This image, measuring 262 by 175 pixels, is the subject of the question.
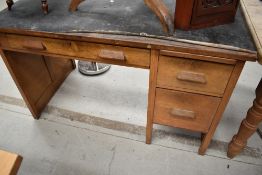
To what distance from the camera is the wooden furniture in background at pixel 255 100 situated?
33.0 inches

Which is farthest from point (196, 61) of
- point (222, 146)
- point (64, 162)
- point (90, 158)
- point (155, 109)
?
point (64, 162)

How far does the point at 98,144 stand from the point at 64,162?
23cm

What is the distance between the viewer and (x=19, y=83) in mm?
1254

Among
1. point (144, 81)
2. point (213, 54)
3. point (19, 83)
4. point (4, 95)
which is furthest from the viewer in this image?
point (144, 81)

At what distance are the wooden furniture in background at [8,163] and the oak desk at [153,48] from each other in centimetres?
52

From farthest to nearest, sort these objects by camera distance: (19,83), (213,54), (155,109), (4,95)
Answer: (4,95), (19,83), (155,109), (213,54)

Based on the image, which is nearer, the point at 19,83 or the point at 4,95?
the point at 19,83

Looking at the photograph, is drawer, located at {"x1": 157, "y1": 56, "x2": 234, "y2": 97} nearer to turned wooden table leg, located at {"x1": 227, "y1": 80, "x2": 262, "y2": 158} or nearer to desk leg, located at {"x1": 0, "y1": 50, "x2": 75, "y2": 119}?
turned wooden table leg, located at {"x1": 227, "y1": 80, "x2": 262, "y2": 158}

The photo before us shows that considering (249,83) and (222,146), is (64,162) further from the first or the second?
(249,83)

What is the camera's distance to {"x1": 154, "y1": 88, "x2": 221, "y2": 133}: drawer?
37.7 inches

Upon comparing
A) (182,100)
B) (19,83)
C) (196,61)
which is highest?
(196,61)

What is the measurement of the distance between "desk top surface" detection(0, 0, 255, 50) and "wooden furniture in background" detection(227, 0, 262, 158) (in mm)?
27

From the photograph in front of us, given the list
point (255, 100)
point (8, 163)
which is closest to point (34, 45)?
point (8, 163)

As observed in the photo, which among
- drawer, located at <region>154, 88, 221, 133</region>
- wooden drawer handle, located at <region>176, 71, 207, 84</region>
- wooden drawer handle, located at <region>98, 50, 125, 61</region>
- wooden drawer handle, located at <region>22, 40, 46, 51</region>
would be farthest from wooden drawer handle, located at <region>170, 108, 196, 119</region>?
wooden drawer handle, located at <region>22, 40, 46, 51</region>
